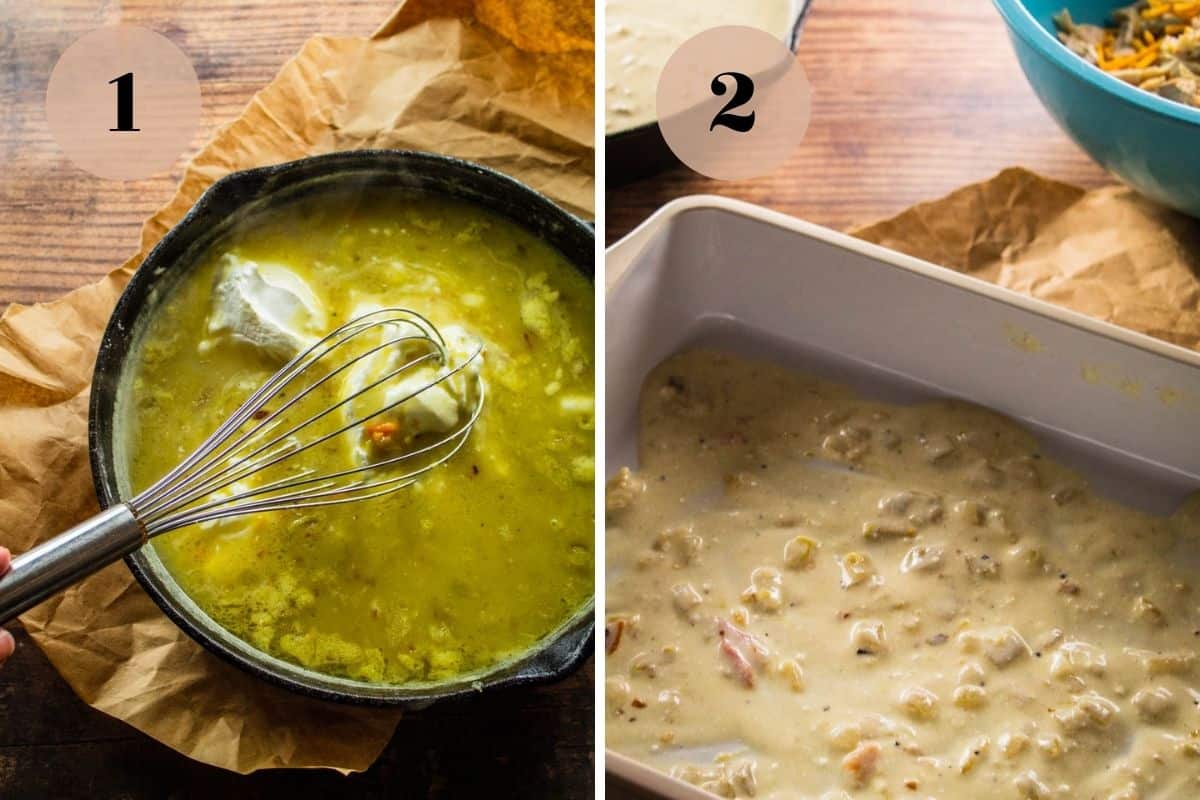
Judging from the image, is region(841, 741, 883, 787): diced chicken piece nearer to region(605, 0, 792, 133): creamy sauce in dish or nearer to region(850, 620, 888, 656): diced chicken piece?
region(850, 620, 888, 656): diced chicken piece

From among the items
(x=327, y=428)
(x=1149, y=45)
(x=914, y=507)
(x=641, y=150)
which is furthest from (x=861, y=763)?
Answer: (x=1149, y=45)

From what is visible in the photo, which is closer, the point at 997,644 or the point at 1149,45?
the point at 997,644

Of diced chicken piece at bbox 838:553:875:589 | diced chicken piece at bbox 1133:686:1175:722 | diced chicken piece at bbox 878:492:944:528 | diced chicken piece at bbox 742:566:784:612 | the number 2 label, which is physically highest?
the number 2 label

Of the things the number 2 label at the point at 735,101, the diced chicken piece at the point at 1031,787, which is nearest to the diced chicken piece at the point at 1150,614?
the diced chicken piece at the point at 1031,787

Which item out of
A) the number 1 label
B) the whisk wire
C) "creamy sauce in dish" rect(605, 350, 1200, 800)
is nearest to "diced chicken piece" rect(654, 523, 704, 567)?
"creamy sauce in dish" rect(605, 350, 1200, 800)

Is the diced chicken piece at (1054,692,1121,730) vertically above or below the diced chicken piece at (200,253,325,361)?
below

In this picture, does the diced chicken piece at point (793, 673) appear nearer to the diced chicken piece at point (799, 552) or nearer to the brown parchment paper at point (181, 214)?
the diced chicken piece at point (799, 552)

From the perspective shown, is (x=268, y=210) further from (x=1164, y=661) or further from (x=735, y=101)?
(x=1164, y=661)
